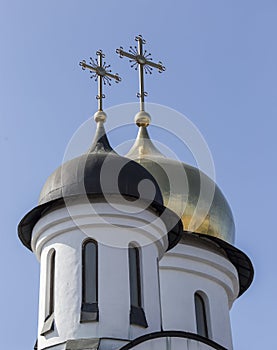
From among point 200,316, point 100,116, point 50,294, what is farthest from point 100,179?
A: point 200,316

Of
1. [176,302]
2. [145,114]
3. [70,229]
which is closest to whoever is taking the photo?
[70,229]

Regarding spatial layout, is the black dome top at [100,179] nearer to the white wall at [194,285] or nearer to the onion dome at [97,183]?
the onion dome at [97,183]

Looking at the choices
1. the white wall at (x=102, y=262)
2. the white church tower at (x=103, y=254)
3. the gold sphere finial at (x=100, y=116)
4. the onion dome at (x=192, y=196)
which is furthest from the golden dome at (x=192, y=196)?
the white wall at (x=102, y=262)

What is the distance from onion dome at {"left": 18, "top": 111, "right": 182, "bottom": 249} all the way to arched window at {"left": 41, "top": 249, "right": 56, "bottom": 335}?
65cm

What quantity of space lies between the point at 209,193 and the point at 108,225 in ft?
11.9

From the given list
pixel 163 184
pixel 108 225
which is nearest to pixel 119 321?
pixel 108 225

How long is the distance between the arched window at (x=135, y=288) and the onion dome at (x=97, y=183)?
714mm

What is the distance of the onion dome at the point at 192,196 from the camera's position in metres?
13.8

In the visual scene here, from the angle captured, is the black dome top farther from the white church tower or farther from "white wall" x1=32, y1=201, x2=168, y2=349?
"white wall" x1=32, y1=201, x2=168, y2=349

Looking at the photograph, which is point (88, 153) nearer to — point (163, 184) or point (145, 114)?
point (163, 184)

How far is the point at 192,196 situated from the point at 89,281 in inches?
145

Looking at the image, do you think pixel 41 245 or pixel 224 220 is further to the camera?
pixel 224 220

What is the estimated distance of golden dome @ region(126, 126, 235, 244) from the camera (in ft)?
45.2

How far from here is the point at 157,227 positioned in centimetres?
1148
